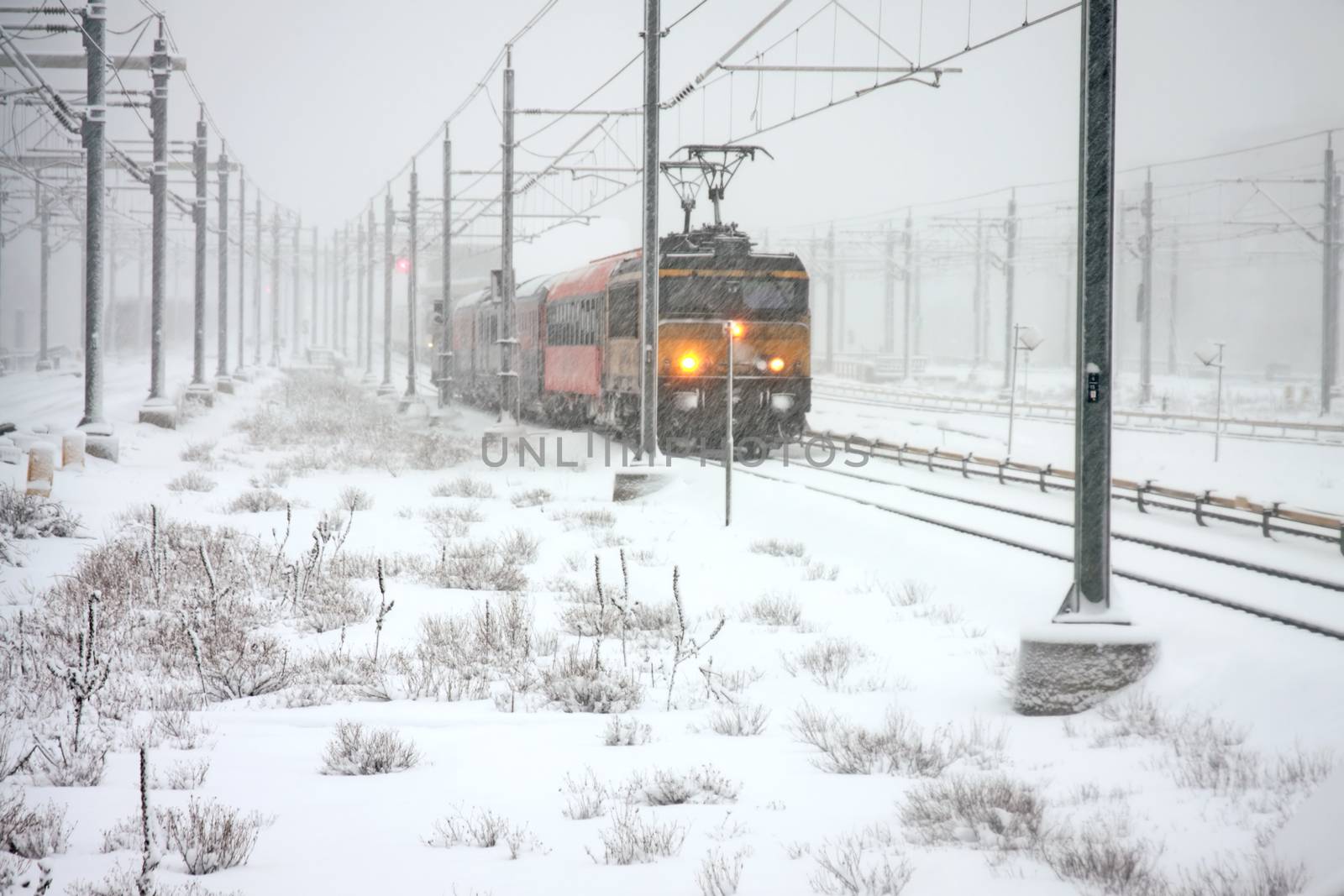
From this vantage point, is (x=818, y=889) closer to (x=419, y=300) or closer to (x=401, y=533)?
(x=401, y=533)

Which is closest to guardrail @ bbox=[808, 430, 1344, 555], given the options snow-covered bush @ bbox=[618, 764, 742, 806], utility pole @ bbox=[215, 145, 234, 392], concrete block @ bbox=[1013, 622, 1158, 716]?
concrete block @ bbox=[1013, 622, 1158, 716]

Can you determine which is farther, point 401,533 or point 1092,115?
point 401,533

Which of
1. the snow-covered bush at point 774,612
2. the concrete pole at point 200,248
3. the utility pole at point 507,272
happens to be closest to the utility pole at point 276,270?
the concrete pole at point 200,248

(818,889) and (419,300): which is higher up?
(419,300)

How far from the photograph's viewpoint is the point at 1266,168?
66.7 meters

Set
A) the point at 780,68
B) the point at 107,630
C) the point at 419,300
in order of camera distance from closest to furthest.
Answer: the point at 107,630
the point at 780,68
the point at 419,300

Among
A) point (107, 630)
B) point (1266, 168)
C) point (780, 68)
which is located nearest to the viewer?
point (107, 630)

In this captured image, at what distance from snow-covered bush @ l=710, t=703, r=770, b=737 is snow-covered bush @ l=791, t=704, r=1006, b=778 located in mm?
215

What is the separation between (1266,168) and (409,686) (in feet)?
231

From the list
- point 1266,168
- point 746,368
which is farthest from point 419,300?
point 746,368

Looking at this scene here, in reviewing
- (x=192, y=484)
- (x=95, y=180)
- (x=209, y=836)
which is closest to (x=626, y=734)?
(x=209, y=836)

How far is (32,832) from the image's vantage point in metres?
4.85

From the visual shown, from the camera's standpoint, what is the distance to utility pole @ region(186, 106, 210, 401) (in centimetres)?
3203

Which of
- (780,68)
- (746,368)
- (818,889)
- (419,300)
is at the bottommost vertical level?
(818,889)
